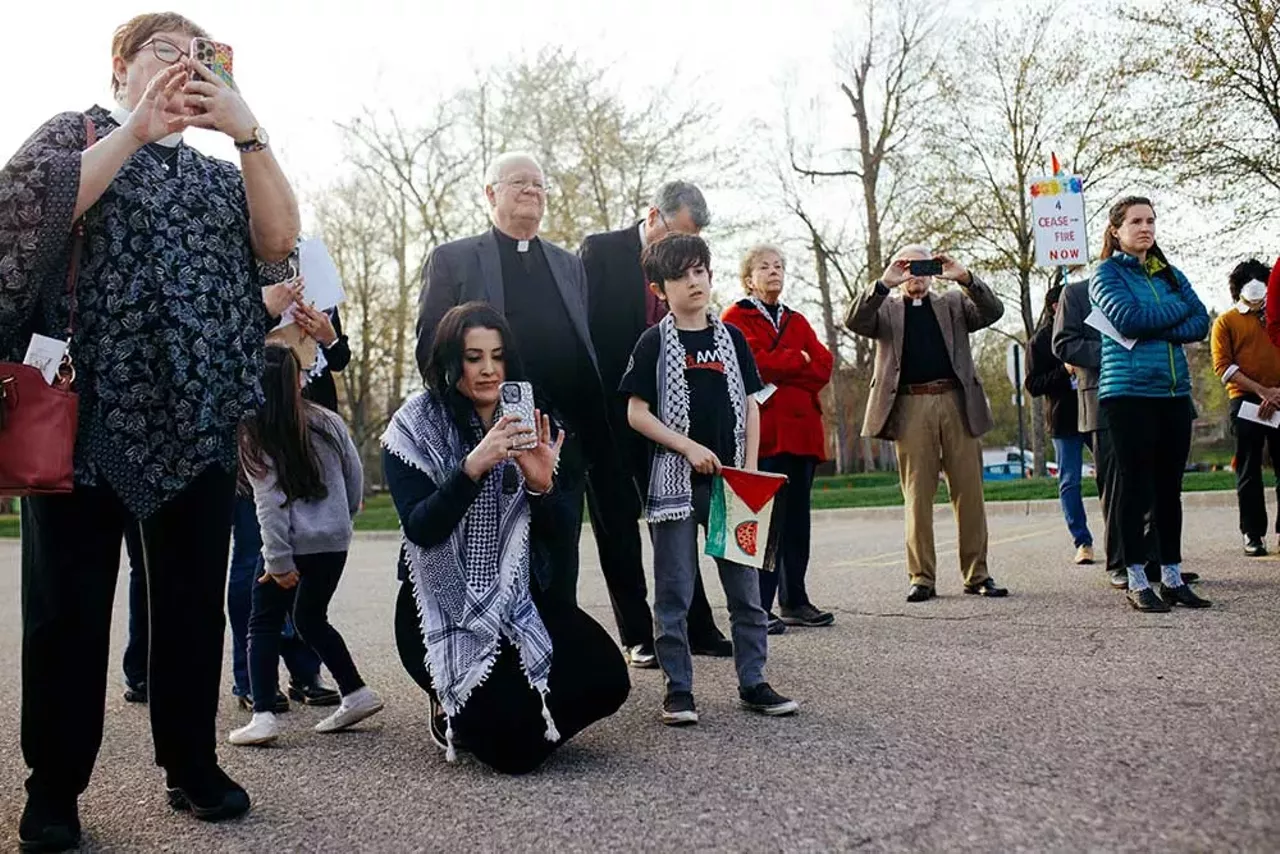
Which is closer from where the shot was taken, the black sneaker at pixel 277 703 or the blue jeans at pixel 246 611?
the black sneaker at pixel 277 703

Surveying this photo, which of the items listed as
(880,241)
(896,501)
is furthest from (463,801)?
(880,241)

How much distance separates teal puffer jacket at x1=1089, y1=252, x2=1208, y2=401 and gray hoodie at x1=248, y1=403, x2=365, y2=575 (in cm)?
382

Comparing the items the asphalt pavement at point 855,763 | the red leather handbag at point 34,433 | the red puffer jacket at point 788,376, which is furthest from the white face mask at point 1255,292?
the red leather handbag at point 34,433

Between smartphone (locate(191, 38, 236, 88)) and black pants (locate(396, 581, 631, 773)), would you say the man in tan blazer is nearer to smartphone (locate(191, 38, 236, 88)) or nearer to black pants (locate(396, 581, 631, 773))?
black pants (locate(396, 581, 631, 773))

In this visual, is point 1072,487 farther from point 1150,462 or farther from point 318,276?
point 318,276

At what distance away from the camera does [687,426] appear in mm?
4547

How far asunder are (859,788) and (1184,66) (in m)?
20.1

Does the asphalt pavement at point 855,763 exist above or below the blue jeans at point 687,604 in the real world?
below

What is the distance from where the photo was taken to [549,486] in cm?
396

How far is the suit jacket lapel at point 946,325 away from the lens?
7297mm

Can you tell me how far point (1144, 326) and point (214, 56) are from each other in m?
4.68

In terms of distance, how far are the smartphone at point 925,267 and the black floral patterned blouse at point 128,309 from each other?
4.50 metres

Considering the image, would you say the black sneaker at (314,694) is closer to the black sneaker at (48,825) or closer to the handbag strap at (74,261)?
the black sneaker at (48,825)

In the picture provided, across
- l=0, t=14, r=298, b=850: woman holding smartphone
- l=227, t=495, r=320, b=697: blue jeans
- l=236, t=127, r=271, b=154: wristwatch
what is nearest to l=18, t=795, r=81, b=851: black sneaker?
l=0, t=14, r=298, b=850: woman holding smartphone
